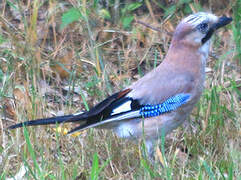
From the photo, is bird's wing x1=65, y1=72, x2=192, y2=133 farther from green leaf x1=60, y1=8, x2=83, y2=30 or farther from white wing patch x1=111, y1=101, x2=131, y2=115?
green leaf x1=60, y1=8, x2=83, y2=30

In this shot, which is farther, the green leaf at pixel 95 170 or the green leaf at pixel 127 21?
the green leaf at pixel 127 21

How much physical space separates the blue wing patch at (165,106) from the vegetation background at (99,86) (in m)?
0.25

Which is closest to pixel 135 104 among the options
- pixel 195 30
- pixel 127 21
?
pixel 195 30

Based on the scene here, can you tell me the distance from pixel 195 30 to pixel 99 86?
45.3 inches

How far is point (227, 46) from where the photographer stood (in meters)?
6.34

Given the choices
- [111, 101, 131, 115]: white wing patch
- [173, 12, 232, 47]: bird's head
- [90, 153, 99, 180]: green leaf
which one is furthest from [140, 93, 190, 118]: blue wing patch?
[90, 153, 99, 180]: green leaf

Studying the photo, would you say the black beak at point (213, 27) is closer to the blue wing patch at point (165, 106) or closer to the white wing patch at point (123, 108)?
the blue wing patch at point (165, 106)

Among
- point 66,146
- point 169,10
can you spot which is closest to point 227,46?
point 169,10

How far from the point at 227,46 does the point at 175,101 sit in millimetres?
2077

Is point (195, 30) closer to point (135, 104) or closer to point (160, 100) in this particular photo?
point (160, 100)

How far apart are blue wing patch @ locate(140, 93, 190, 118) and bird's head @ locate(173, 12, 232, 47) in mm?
444

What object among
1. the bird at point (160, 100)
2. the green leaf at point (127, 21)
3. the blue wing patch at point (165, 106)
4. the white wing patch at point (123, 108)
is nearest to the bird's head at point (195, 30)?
the bird at point (160, 100)

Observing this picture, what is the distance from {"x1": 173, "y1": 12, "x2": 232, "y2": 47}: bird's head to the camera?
182 inches

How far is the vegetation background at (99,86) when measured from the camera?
13.7 ft
